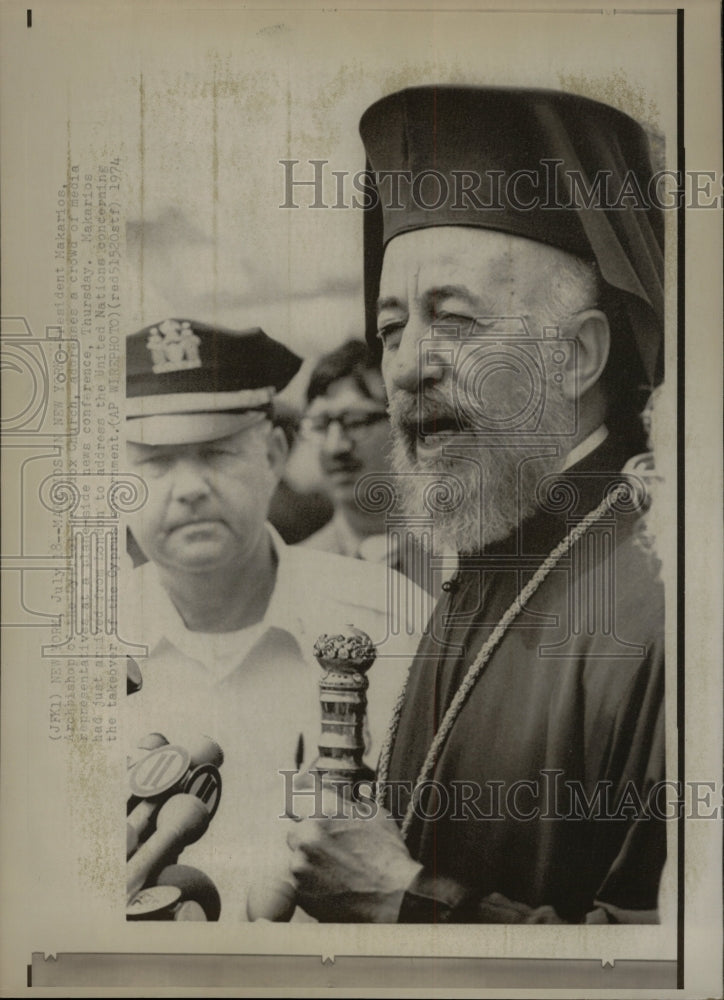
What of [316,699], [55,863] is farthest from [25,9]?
[55,863]

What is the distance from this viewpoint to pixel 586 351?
175 centimetres

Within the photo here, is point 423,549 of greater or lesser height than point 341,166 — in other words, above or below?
below

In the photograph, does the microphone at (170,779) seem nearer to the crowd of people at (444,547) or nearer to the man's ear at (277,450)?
the crowd of people at (444,547)

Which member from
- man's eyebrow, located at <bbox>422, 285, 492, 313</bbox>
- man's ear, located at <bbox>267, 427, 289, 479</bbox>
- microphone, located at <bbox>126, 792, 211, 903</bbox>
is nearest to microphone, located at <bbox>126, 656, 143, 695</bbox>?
microphone, located at <bbox>126, 792, 211, 903</bbox>

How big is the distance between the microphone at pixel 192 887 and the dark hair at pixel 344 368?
1.05 metres

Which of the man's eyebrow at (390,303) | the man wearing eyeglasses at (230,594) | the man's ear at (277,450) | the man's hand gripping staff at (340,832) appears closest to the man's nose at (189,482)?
the man wearing eyeglasses at (230,594)

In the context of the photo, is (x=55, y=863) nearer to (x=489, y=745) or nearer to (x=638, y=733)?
(x=489, y=745)

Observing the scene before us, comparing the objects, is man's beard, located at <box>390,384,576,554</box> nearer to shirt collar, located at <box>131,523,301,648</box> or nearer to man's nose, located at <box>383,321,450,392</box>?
man's nose, located at <box>383,321,450,392</box>

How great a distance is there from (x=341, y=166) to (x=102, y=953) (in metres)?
1.78

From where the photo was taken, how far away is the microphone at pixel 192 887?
5.70 feet

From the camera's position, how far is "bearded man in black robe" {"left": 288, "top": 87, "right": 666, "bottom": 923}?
1730mm

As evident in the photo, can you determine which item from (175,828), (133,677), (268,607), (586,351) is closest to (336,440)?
(268,607)

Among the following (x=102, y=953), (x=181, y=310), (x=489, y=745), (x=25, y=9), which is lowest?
(x=102, y=953)

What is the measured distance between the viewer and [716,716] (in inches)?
68.8
